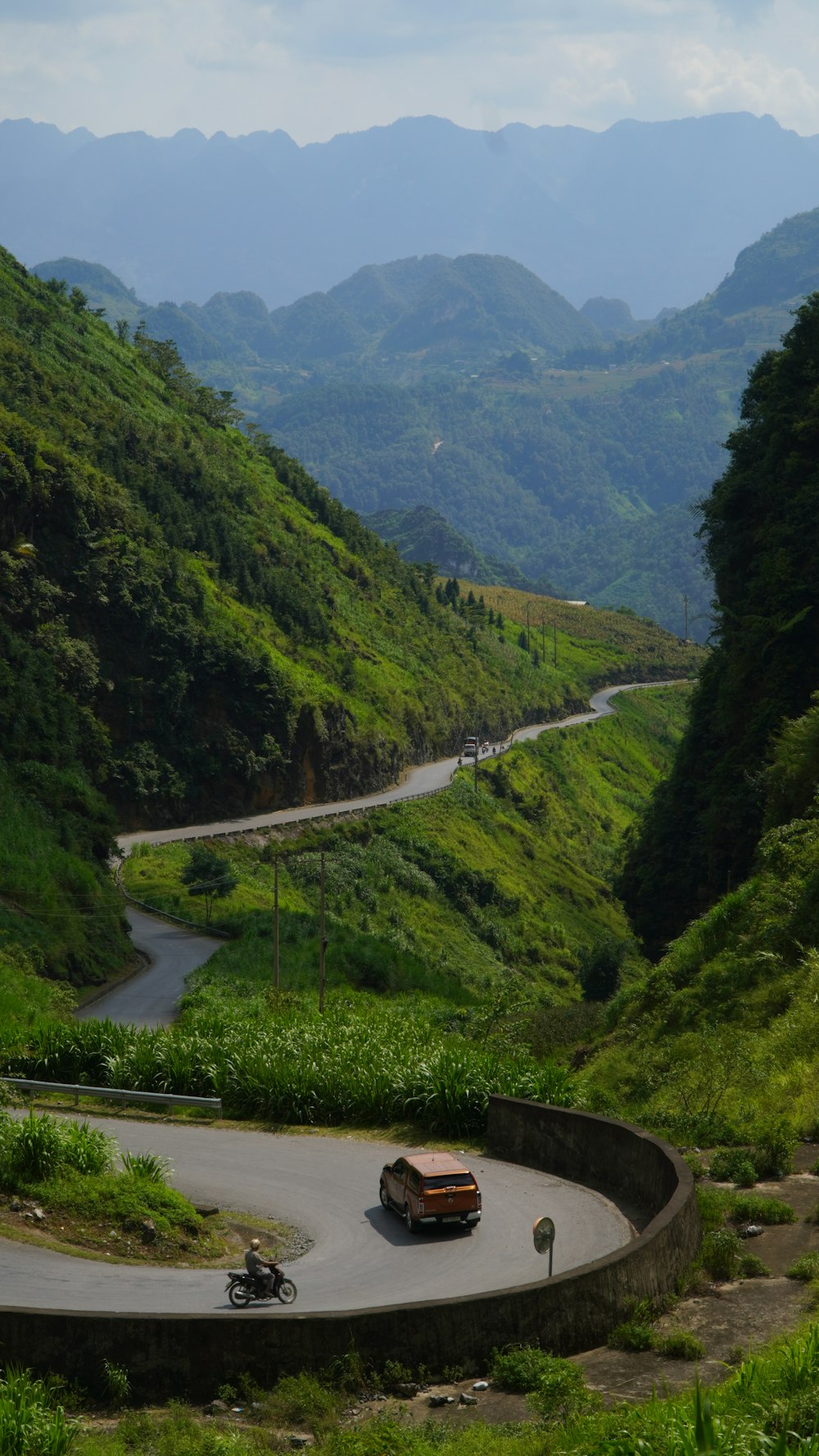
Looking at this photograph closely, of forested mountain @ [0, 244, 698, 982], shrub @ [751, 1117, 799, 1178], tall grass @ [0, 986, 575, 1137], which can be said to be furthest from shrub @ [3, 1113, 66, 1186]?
forested mountain @ [0, 244, 698, 982]

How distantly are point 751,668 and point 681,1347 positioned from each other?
3947cm

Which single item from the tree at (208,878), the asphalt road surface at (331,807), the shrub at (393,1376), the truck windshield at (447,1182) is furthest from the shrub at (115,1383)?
the asphalt road surface at (331,807)

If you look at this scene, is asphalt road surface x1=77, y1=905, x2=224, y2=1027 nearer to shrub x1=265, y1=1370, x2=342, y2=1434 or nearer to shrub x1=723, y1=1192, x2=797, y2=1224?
shrub x1=723, y1=1192, x2=797, y2=1224

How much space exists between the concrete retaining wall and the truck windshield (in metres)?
3.15

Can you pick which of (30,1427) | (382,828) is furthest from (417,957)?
(30,1427)

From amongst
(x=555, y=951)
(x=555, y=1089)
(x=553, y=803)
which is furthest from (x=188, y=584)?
(x=555, y=1089)

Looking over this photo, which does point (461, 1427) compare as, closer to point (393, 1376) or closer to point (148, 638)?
point (393, 1376)

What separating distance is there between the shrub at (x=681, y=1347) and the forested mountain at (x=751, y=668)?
94.8ft

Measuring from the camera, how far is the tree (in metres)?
68.8

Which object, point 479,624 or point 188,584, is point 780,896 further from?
point 479,624

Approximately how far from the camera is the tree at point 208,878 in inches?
2709

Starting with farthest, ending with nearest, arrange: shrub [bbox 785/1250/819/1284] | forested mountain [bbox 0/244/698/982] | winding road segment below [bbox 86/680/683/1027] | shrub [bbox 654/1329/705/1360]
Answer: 1. forested mountain [bbox 0/244/698/982]
2. winding road segment below [bbox 86/680/683/1027]
3. shrub [bbox 785/1250/819/1284]
4. shrub [bbox 654/1329/705/1360]

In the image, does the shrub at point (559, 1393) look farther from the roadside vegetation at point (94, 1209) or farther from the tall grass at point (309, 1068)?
the tall grass at point (309, 1068)

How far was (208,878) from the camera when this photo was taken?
70688mm
